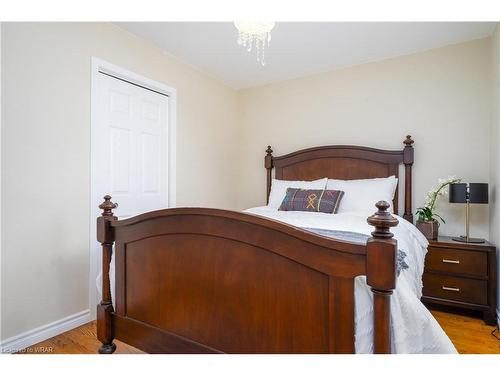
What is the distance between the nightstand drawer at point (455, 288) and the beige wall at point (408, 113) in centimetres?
56

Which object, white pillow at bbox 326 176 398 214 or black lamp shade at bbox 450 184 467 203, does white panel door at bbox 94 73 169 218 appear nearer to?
white pillow at bbox 326 176 398 214

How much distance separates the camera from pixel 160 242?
1562 mm

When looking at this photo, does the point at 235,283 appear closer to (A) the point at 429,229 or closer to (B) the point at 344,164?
(A) the point at 429,229

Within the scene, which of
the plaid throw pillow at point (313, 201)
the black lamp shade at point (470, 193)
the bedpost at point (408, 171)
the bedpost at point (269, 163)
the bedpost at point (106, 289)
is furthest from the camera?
the bedpost at point (269, 163)

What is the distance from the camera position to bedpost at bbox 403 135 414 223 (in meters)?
2.92

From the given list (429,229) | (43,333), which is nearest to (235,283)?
(43,333)

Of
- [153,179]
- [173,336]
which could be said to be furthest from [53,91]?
[173,336]

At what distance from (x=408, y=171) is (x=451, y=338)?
1475 mm

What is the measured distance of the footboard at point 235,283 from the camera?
1093 mm

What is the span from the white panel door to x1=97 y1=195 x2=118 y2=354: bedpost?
2.65ft

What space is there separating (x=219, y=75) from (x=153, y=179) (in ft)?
4.92

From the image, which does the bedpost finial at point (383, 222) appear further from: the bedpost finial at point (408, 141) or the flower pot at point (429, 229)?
the bedpost finial at point (408, 141)

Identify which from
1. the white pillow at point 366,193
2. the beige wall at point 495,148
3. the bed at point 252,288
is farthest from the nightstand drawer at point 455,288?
the bed at point 252,288
